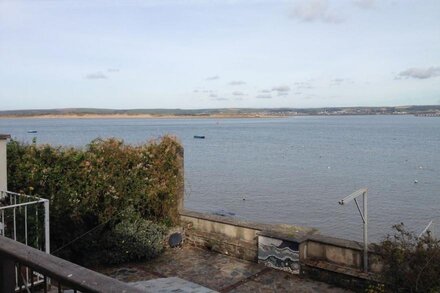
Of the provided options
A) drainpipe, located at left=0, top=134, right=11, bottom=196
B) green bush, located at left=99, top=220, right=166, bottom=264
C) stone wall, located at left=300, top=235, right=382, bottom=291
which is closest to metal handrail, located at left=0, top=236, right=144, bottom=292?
drainpipe, located at left=0, top=134, right=11, bottom=196

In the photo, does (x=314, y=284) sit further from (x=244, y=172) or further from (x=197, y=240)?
(x=244, y=172)

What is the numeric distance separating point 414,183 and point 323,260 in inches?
1158

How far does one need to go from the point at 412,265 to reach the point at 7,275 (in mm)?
7221

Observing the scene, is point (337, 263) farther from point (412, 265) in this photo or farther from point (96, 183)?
point (96, 183)

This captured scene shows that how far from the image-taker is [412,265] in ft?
26.4

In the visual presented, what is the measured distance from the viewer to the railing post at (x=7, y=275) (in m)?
2.64

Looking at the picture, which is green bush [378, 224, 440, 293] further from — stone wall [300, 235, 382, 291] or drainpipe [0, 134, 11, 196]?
drainpipe [0, 134, 11, 196]

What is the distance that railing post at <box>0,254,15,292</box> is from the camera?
8.66 feet

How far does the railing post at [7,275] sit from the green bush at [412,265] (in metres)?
6.88

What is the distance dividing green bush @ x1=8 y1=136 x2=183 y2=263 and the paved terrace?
1148 mm

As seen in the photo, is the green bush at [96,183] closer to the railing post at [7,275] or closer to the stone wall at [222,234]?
the stone wall at [222,234]

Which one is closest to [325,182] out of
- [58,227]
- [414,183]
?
[414,183]

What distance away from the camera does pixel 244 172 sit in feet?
140

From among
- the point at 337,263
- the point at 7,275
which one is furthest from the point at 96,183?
the point at 7,275
